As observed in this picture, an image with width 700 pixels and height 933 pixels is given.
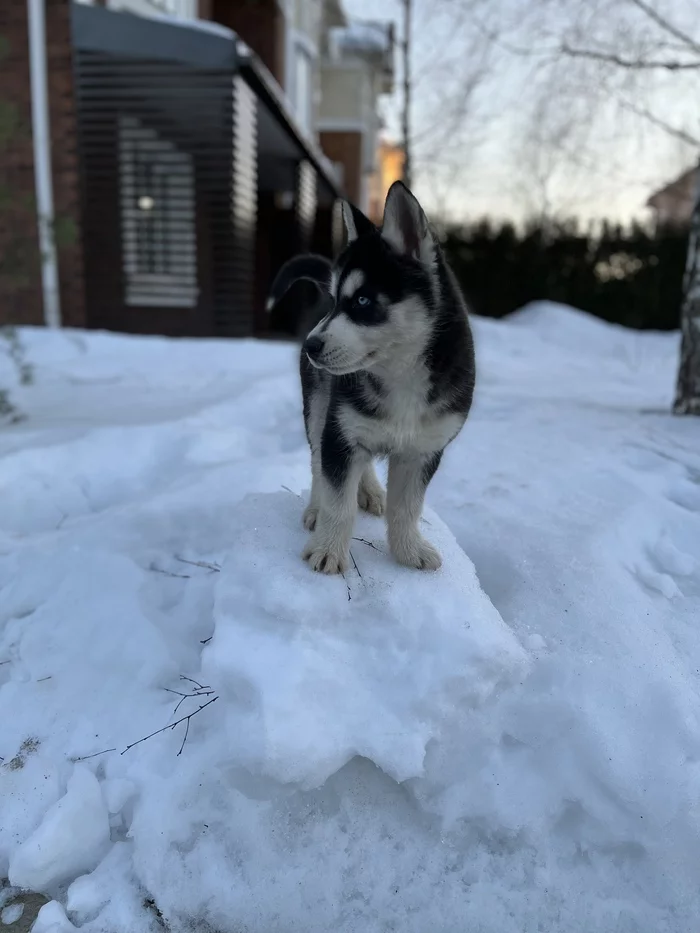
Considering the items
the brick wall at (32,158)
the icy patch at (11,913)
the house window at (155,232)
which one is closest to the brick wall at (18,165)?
the brick wall at (32,158)

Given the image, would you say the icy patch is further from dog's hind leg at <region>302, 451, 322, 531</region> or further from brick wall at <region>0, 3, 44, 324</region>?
brick wall at <region>0, 3, 44, 324</region>

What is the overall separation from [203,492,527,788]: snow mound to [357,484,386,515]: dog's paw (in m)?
0.53

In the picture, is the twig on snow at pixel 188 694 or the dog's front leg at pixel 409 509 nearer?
the twig on snow at pixel 188 694

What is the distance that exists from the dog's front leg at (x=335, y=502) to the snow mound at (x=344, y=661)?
0.21 ft

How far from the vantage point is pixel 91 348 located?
7336 mm

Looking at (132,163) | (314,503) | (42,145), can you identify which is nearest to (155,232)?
(132,163)

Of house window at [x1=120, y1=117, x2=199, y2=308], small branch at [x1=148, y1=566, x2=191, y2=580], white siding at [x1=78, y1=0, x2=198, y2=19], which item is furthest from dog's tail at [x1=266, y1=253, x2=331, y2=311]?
white siding at [x1=78, y1=0, x2=198, y2=19]

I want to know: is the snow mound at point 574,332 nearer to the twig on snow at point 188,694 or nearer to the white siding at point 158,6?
the white siding at point 158,6

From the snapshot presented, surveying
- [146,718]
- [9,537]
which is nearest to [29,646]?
[146,718]

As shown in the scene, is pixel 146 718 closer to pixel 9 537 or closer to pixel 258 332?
pixel 9 537

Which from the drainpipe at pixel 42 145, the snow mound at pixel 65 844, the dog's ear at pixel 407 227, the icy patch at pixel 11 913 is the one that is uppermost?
the drainpipe at pixel 42 145

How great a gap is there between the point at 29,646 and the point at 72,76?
8.93m

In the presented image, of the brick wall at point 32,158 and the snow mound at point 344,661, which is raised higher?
the brick wall at point 32,158

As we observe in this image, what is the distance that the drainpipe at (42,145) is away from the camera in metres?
8.55
